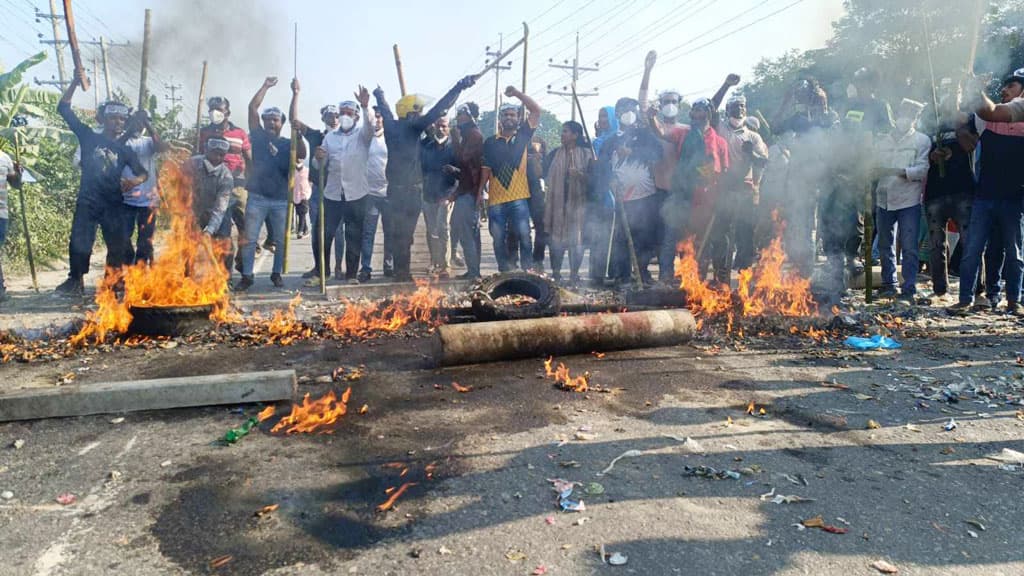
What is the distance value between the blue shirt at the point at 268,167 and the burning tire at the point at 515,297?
422cm

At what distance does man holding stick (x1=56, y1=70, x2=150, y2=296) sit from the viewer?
8.54m

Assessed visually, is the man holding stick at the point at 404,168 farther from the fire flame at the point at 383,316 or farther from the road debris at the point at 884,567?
the road debris at the point at 884,567

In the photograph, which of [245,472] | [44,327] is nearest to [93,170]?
[44,327]

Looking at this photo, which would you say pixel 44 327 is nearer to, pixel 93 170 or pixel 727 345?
pixel 93 170

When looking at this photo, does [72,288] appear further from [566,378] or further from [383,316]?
[566,378]

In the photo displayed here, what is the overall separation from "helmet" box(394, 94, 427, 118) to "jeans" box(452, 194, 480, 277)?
4.82 ft

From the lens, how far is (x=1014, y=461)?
3869 mm

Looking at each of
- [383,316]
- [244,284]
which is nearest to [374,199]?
[244,284]

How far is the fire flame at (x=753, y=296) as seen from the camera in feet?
24.7

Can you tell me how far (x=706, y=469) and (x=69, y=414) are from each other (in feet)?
→ 13.4

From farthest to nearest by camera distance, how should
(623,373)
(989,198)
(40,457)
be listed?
(989,198) < (623,373) < (40,457)

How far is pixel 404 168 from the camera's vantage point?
9633 millimetres

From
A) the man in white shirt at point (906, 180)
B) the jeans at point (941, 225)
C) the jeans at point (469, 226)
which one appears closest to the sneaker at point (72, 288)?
the jeans at point (469, 226)

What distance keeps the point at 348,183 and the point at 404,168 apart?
870 mm
